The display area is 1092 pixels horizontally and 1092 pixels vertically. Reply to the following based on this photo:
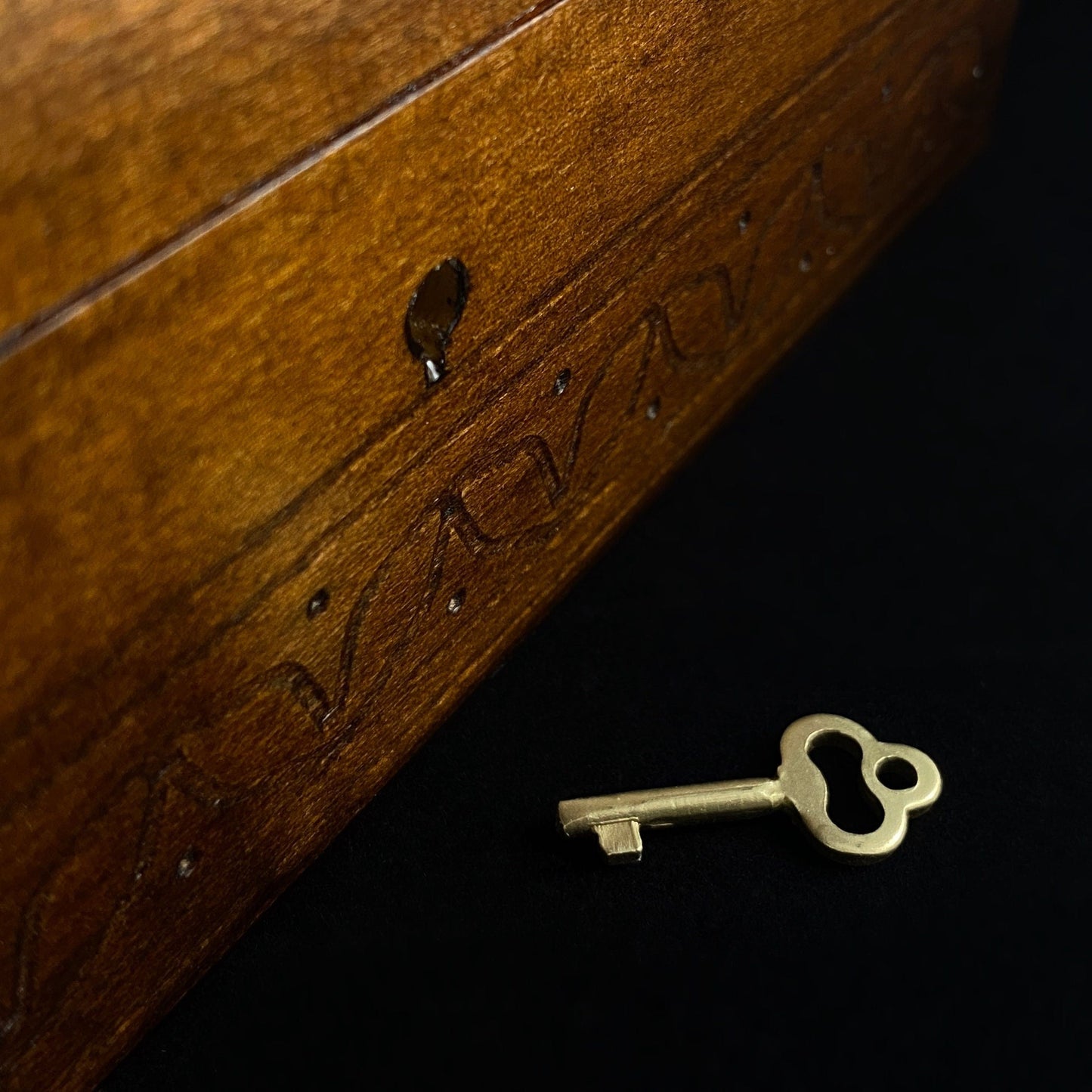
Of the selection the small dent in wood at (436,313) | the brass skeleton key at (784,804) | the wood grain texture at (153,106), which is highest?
the wood grain texture at (153,106)

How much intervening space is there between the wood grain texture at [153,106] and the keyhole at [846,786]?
0.59 m

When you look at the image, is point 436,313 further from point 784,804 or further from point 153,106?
point 784,804

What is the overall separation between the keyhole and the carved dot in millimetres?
405

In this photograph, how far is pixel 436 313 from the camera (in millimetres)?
934

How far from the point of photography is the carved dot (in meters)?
0.95

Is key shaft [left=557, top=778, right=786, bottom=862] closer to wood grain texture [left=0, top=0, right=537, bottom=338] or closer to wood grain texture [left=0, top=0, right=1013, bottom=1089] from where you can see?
wood grain texture [left=0, top=0, right=1013, bottom=1089]

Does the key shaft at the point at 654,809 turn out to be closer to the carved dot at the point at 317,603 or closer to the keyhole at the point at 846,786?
the keyhole at the point at 846,786

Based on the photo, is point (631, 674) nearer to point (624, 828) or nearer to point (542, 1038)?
point (624, 828)

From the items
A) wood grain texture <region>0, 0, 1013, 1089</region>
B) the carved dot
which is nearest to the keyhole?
wood grain texture <region>0, 0, 1013, 1089</region>

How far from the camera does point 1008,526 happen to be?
1.32 meters

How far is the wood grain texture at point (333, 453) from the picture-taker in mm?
769

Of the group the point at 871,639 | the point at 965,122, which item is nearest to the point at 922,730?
the point at 871,639

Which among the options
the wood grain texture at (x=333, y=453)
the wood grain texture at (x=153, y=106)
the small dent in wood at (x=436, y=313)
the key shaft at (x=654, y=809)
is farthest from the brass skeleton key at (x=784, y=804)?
the wood grain texture at (x=153, y=106)

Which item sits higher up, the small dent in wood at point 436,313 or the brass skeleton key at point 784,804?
the small dent in wood at point 436,313
